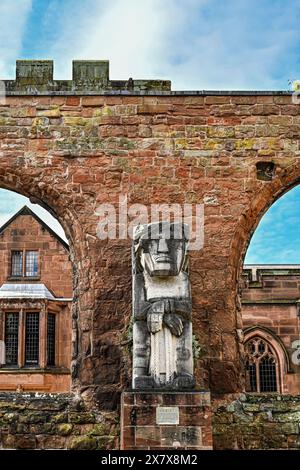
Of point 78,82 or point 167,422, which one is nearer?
point 167,422

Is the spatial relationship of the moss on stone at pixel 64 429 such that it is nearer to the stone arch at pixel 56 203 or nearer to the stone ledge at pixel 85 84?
the stone arch at pixel 56 203

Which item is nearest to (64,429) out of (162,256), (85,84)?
(162,256)

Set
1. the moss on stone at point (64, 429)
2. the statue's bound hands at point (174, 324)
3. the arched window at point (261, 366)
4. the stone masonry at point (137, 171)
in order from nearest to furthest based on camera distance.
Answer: the statue's bound hands at point (174, 324) → the moss on stone at point (64, 429) → the stone masonry at point (137, 171) → the arched window at point (261, 366)

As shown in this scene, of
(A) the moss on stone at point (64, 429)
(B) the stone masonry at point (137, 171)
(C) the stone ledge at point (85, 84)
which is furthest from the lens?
(C) the stone ledge at point (85, 84)

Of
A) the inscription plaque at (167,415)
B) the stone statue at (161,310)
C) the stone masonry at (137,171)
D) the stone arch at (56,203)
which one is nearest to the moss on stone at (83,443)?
the stone masonry at (137,171)

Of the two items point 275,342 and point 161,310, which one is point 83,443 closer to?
point 161,310

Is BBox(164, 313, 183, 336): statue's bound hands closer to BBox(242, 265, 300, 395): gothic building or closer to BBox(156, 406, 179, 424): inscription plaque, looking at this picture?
BBox(156, 406, 179, 424): inscription plaque

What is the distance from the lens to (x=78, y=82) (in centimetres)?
1281

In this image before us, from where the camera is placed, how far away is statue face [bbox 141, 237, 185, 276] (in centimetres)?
1033

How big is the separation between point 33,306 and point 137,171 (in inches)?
434

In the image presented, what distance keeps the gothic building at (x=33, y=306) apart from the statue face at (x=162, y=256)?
40.3 ft

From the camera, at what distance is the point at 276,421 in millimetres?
11555

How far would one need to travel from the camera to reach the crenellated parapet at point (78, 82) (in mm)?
12758

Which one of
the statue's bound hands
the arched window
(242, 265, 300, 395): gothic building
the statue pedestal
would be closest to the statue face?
the statue's bound hands
